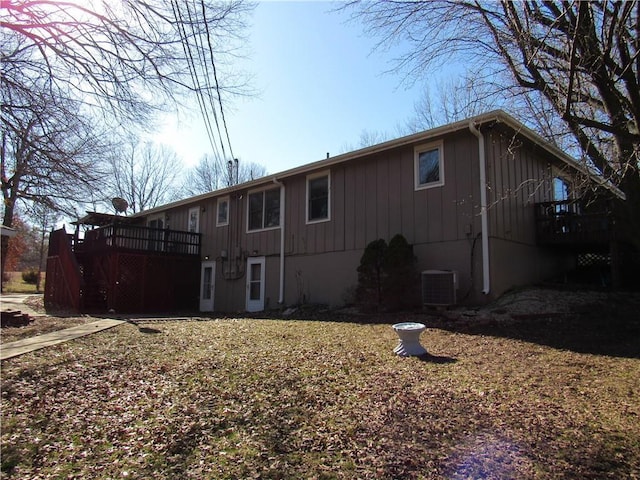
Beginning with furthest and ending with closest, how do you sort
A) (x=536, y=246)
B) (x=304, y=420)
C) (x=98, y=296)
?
(x=98, y=296)
(x=536, y=246)
(x=304, y=420)

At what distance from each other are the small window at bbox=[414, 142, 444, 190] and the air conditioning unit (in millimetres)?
2048

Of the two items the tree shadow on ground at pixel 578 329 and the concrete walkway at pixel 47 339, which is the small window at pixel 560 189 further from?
the concrete walkway at pixel 47 339

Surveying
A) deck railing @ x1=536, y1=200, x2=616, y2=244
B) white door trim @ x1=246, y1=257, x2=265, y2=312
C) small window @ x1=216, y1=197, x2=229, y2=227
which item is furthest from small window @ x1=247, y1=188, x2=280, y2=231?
deck railing @ x1=536, y1=200, x2=616, y2=244

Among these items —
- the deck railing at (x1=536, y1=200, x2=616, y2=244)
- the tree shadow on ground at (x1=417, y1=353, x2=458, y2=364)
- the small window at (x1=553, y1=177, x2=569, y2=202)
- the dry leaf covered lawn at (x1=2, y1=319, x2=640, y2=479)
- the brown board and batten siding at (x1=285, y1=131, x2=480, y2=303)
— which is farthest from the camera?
the small window at (x1=553, y1=177, x2=569, y2=202)

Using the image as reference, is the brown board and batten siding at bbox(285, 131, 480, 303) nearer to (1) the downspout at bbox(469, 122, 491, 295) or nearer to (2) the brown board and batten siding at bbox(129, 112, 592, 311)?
(2) the brown board and batten siding at bbox(129, 112, 592, 311)

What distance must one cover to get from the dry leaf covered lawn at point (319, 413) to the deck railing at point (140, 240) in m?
8.41

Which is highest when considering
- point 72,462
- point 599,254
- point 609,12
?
point 609,12

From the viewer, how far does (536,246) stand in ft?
35.6

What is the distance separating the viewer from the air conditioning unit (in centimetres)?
862

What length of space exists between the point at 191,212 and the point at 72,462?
14655mm

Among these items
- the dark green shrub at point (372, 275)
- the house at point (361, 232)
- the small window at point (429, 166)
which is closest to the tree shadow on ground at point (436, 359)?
the house at point (361, 232)

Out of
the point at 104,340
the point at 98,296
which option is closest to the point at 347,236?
the point at 104,340

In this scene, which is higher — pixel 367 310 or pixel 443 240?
pixel 443 240

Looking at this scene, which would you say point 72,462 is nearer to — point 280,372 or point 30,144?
point 280,372
